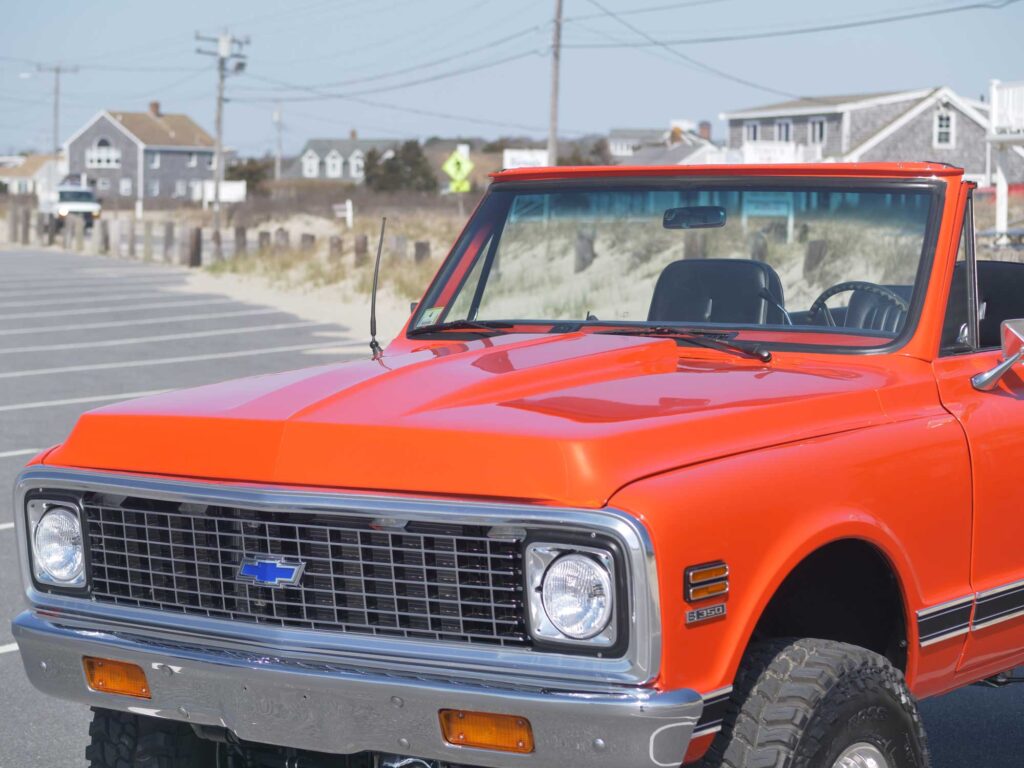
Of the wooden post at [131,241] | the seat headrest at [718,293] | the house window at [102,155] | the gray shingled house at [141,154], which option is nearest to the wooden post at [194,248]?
the wooden post at [131,241]

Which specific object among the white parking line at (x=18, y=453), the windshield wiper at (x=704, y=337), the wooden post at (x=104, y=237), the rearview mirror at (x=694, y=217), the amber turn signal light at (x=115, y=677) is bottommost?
the white parking line at (x=18, y=453)

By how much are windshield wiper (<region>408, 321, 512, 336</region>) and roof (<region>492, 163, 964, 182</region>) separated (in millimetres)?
569

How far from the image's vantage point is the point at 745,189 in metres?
4.90

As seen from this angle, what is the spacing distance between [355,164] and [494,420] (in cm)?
14874

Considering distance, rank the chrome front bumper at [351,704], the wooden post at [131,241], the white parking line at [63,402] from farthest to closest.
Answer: the wooden post at [131,241], the white parking line at [63,402], the chrome front bumper at [351,704]

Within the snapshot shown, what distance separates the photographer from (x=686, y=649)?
10.1 feet

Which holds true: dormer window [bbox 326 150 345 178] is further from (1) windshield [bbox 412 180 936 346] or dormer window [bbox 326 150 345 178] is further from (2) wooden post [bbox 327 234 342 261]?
(1) windshield [bbox 412 180 936 346]

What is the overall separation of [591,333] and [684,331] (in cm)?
27

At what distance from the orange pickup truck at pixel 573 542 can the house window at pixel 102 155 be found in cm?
11911

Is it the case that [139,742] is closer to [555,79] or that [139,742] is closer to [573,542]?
[573,542]

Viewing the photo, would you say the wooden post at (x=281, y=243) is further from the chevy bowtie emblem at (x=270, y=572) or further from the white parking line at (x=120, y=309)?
the chevy bowtie emblem at (x=270, y=572)

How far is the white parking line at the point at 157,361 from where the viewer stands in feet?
51.5

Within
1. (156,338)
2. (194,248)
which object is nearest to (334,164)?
(194,248)

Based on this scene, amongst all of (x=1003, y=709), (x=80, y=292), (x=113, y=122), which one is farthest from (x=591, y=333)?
(x=113, y=122)
